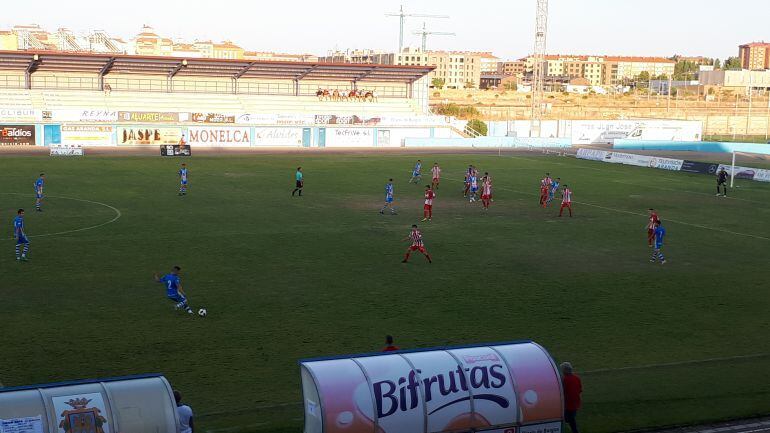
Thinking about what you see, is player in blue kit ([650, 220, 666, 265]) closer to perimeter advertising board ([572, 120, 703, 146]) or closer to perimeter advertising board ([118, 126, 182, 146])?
perimeter advertising board ([118, 126, 182, 146])

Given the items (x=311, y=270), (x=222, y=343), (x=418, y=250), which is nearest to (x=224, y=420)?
(x=222, y=343)

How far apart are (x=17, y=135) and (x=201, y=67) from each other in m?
23.9

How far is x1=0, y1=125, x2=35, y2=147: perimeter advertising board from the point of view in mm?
70312

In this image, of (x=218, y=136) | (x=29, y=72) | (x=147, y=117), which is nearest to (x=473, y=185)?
(x=218, y=136)

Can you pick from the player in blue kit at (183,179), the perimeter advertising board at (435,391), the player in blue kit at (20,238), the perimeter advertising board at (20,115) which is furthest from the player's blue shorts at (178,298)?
the perimeter advertising board at (20,115)

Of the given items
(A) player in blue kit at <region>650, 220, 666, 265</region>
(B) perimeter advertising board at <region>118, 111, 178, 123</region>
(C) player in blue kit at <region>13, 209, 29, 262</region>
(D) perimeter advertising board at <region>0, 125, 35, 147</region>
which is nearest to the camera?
(C) player in blue kit at <region>13, 209, 29, 262</region>

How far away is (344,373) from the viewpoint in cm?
1166

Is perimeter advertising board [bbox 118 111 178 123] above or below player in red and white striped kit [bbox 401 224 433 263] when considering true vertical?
above

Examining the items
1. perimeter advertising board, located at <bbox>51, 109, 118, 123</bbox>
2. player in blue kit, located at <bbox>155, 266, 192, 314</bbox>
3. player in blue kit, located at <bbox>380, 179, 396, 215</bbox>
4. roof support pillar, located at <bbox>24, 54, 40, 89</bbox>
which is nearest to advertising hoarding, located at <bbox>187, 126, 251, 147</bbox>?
perimeter advertising board, located at <bbox>51, 109, 118, 123</bbox>

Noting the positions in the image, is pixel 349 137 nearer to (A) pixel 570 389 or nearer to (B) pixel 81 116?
(B) pixel 81 116

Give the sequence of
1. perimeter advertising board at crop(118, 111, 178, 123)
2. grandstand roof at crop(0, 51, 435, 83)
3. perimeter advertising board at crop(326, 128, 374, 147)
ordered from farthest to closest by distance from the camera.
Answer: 1. perimeter advertising board at crop(326, 128, 374, 147)
2. grandstand roof at crop(0, 51, 435, 83)
3. perimeter advertising board at crop(118, 111, 178, 123)

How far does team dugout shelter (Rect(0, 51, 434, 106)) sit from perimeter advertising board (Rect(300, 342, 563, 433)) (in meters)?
77.2

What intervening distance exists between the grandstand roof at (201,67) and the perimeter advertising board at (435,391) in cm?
7715

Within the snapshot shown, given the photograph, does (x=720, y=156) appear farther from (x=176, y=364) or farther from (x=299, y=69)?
(x=176, y=364)
